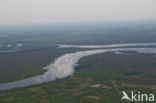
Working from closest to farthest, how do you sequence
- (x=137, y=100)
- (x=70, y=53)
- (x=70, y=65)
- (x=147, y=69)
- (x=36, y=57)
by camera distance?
(x=137, y=100) < (x=147, y=69) < (x=70, y=65) < (x=36, y=57) < (x=70, y=53)

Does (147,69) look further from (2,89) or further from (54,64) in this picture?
(2,89)

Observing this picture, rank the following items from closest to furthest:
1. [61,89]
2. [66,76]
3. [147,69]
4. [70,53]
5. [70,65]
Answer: [61,89], [66,76], [147,69], [70,65], [70,53]

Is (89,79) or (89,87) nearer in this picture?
(89,87)

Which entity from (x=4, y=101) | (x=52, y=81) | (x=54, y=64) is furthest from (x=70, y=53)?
(x=4, y=101)

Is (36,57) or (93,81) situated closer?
(93,81)

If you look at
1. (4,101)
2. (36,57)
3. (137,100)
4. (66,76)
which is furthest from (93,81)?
(36,57)

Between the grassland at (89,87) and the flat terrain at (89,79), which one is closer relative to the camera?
the grassland at (89,87)

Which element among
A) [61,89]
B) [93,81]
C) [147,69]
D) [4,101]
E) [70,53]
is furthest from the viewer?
[70,53]

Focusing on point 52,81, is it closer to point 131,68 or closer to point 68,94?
point 68,94

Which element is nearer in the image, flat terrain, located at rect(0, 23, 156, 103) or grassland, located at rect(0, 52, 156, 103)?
grassland, located at rect(0, 52, 156, 103)
